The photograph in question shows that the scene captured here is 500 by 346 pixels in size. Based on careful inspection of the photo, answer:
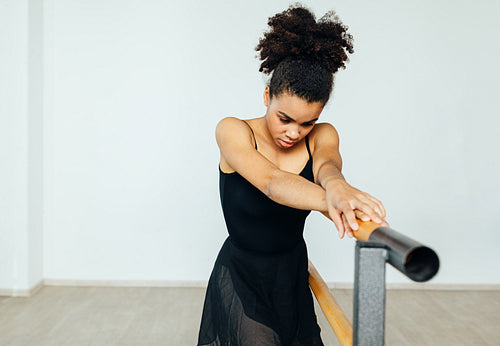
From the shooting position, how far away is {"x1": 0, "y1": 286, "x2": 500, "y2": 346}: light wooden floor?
2957 mm

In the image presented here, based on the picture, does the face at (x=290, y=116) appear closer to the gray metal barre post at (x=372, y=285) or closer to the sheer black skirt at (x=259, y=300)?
the sheer black skirt at (x=259, y=300)

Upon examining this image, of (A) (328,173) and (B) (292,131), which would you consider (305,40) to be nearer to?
(B) (292,131)

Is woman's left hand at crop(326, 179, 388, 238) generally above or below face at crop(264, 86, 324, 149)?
below

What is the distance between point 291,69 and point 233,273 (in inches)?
27.6

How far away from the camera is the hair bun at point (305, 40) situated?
57.0 inches

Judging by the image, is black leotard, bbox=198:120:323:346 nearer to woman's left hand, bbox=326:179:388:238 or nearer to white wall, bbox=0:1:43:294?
woman's left hand, bbox=326:179:388:238

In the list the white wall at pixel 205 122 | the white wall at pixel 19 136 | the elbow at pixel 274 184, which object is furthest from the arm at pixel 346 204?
the white wall at pixel 19 136

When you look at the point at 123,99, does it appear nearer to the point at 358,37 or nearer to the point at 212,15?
the point at 212,15

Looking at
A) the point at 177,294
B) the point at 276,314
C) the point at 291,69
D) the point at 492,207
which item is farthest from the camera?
the point at 492,207

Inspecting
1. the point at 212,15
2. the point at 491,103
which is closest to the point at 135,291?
the point at 212,15

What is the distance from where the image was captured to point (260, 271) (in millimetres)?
1569

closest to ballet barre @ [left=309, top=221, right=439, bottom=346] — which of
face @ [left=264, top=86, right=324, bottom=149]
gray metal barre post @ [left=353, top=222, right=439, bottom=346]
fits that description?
gray metal barre post @ [left=353, top=222, right=439, bottom=346]

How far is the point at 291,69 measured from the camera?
56.1 inches

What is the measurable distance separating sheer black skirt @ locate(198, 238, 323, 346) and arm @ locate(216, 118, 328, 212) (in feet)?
1.14
